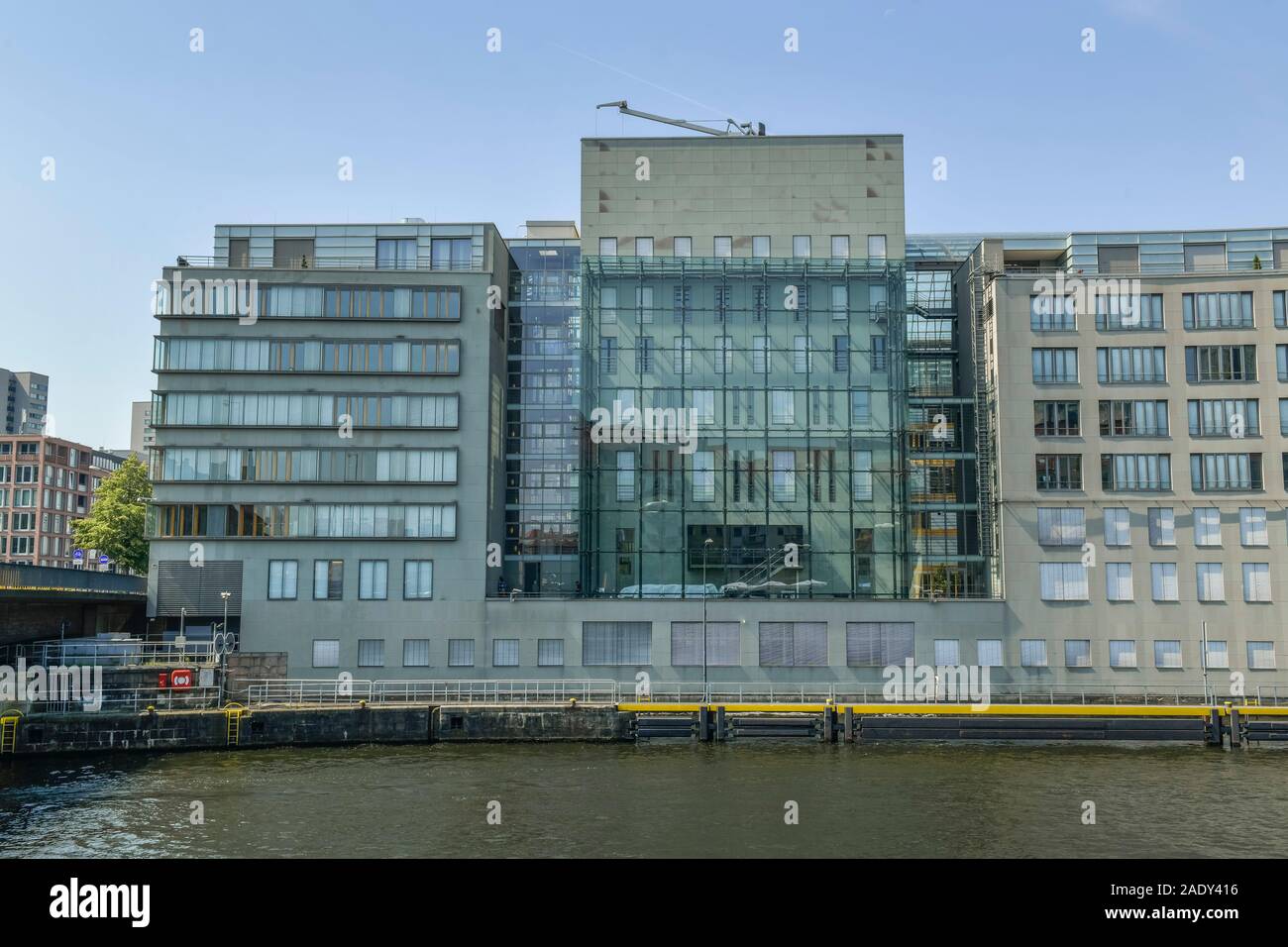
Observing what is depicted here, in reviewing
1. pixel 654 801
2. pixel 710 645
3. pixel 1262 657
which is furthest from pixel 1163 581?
pixel 654 801

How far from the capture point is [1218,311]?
74.3m

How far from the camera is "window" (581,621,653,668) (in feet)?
235

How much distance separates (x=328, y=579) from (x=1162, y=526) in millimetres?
55784

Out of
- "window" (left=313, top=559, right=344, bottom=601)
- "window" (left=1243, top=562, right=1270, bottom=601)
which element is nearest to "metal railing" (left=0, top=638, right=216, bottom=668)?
"window" (left=313, top=559, right=344, bottom=601)

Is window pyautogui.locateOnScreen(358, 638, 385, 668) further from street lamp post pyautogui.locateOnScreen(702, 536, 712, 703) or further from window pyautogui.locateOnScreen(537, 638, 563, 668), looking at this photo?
street lamp post pyautogui.locateOnScreen(702, 536, 712, 703)

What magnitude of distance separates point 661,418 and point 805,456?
34.3 ft

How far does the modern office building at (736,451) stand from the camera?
236ft

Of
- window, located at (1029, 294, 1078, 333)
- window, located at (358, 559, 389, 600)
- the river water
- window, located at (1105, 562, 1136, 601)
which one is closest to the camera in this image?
the river water

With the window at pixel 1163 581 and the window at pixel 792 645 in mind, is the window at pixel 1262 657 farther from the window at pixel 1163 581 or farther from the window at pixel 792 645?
the window at pixel 792 645

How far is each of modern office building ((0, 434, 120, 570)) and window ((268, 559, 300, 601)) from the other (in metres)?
89.6

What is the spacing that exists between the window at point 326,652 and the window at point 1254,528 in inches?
2373

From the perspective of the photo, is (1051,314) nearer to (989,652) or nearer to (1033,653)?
(1033,653)

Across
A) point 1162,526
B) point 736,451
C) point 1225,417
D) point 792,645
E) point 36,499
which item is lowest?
point 792,645
